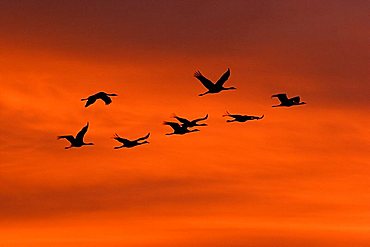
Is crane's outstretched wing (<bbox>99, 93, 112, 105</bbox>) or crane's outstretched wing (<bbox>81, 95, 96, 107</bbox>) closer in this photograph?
crane's outstretched wing (<bbox>99, 93, 112, 105</bbox>)

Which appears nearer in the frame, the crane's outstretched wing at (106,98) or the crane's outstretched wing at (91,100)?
the crane's outstretched wing at (106,98)

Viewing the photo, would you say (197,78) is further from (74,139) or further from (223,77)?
(74,139)

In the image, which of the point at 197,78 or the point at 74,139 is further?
the point at 74,139

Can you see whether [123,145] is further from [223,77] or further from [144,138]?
[223,77]

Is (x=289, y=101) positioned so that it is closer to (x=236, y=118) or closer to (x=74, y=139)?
(x=236, y=118)

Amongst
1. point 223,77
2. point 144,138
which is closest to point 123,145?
point 144,138

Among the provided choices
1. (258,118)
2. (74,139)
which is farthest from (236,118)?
(74,139)

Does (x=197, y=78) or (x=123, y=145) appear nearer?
(x=197, y=78)

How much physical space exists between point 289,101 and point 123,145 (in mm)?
14003

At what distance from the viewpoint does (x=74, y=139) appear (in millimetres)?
153875

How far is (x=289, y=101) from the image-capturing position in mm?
150375

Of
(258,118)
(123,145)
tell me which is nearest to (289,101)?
(258,118)

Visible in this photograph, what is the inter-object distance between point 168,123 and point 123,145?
263 inches

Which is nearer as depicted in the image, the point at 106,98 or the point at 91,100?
the point at 106,98
